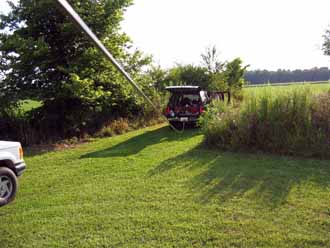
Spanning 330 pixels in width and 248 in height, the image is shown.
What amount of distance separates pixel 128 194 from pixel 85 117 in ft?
21.9

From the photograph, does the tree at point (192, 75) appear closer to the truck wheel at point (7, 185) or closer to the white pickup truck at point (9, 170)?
the white pickup truck at point (9, 170)

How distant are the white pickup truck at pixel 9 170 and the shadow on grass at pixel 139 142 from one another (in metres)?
2.58

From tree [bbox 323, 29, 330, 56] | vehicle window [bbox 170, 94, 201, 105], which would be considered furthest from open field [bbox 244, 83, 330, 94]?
tree [bbox 323, 29, 330, 56]

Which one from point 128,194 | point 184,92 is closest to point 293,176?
point 128,194

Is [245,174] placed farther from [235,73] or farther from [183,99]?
[235,73]

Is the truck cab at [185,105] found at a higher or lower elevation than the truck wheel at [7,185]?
higher

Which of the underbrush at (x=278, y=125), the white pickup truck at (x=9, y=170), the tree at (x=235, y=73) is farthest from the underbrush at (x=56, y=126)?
the tree at (x=235, y=73)

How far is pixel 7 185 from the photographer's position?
457cm

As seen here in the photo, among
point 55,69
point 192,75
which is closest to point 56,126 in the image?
point 55,69

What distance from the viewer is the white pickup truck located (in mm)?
4488

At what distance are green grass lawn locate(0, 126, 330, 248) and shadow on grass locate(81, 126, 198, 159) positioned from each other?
723 mm

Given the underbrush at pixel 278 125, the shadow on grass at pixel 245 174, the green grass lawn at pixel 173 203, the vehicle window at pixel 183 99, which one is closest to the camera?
the green grass lawn at pixel 173 203

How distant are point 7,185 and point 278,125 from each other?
5959 millimetres

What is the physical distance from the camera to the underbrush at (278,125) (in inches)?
264
